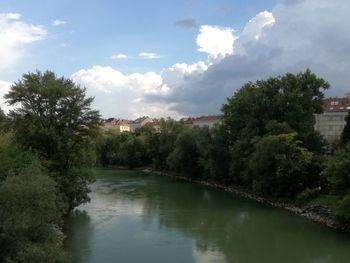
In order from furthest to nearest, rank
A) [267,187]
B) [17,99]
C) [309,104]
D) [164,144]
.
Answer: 1. [164,144]
2. [309,104]
3. [267,187]
4. [17,99]

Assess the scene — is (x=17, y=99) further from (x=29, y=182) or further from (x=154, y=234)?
(x=29, y=182)

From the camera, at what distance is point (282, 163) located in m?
37.1

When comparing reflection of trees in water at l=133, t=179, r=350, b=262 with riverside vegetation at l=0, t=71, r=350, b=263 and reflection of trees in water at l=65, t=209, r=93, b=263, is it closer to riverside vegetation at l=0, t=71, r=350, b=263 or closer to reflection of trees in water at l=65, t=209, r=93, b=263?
riverside vegetation at l=0, t=71, r=350, b=263

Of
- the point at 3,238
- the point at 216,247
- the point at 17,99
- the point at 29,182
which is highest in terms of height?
the point at 17,99

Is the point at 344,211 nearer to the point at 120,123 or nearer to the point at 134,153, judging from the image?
the point at 134,153

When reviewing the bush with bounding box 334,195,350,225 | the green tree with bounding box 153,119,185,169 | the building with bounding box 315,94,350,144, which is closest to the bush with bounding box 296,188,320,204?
the bush with bounding box 334,195,350,225

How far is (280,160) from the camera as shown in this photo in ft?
122

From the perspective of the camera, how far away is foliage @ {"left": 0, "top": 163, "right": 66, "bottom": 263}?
15.4m

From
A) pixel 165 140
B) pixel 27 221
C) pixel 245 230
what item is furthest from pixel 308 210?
pixel 165 140

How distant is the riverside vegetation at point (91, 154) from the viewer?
17.0 metres

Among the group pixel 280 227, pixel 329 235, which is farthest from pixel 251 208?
pixel 329 235

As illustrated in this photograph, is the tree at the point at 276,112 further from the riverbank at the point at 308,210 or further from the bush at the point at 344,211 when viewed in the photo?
the bush at the point at 344,211

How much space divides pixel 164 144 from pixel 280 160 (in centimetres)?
3927

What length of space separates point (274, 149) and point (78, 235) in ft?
57.9
